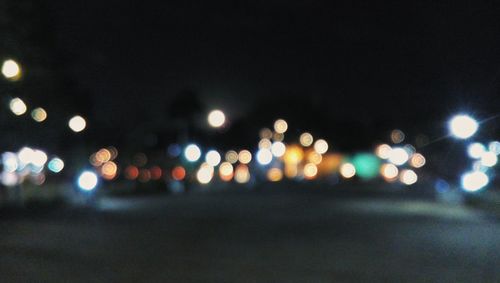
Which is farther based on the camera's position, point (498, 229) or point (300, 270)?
point (498, 229)

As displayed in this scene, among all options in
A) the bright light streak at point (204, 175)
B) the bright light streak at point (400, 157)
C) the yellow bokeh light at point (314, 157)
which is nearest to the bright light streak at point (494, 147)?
the bright light streak at point (204, 175)

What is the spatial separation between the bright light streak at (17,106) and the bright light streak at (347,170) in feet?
270

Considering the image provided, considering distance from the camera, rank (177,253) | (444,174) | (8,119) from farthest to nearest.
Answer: (444,174)
(8,119)
(177,253)

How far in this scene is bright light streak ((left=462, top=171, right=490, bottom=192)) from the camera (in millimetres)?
40719

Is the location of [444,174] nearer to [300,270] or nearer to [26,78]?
[26,78]

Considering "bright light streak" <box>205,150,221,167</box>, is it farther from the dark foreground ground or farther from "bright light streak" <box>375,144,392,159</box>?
the dark foreground ground

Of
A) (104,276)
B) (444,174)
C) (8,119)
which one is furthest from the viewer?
(444,174)

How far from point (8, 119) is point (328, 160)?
10544cm

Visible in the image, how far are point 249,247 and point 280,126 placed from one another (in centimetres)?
11024

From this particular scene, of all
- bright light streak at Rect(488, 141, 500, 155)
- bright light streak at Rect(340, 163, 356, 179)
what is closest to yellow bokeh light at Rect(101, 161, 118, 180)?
bright light streak at Rect(340, 163, 356, 179)

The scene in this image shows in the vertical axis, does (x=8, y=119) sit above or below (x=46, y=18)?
below

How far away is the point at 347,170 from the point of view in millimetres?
122000

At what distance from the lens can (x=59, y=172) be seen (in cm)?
7825

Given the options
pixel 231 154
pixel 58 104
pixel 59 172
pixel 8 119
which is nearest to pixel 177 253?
pixel 8 119
